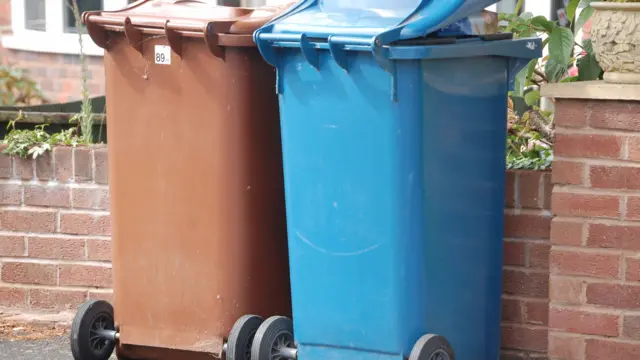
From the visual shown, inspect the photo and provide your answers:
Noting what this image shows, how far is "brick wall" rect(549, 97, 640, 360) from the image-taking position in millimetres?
4301

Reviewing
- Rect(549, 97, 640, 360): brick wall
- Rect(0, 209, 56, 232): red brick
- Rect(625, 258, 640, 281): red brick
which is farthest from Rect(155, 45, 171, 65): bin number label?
Rect(625, 258, 640, 281): red brick

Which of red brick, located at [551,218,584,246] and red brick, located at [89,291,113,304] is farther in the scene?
red brick, located at [89,291,113,304]

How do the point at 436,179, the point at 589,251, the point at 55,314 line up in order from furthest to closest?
the point at 55,314
the point at 589,251
the point at 436,179

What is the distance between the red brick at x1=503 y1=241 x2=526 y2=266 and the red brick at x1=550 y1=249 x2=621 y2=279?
0.25 m

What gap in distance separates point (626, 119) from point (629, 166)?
0.17 m

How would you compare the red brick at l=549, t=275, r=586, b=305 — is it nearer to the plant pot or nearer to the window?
the plant pot

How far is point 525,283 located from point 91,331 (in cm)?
172

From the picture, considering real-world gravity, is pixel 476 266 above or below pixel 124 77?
below

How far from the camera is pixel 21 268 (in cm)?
551

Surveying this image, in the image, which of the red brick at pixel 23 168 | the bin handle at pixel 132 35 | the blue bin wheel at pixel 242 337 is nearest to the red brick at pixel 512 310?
the blue bin wheel at pixel 242 337

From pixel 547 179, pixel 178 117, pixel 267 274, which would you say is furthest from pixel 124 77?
pixel 547 179

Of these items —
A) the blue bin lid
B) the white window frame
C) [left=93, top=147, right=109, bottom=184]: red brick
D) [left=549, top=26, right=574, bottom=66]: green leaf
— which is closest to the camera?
the blue bin lid

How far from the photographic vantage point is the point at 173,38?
4.42 meters

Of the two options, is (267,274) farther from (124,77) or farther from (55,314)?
(55,314)
